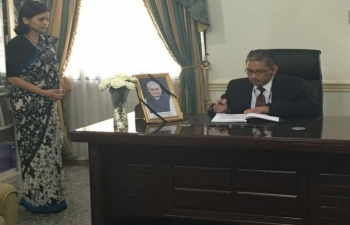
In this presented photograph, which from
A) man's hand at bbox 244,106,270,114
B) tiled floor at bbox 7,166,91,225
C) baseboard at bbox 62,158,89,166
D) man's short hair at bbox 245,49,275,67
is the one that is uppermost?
man's short hair at bbox 245,49,275,67

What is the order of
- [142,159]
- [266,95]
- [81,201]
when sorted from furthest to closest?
1. [81,201]
2. [266,95]
3. [142,159]

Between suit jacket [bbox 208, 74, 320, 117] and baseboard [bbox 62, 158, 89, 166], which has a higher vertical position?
suit jacket [bbox 208, 74, 320, 117]

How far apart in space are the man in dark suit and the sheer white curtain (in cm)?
132

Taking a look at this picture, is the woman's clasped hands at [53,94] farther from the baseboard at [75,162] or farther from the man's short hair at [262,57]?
the baseboard at [75,162]

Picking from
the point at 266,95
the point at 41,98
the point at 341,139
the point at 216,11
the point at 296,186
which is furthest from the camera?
the point at 216,11

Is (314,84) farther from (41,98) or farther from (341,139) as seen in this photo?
(41,98)

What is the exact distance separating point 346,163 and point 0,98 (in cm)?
301

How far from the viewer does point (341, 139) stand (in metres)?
2.07

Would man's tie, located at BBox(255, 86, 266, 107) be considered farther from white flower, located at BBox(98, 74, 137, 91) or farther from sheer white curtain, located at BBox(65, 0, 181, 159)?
sheer white curtain, located at BBox(65, 0, 181, 159)

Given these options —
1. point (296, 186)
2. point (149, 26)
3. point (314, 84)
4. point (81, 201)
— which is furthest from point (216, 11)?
point (296, 186)

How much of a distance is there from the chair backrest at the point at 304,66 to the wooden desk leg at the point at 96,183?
122 cm

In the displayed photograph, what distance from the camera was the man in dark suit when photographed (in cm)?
271

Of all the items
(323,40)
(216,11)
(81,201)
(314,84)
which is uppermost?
(216,11)

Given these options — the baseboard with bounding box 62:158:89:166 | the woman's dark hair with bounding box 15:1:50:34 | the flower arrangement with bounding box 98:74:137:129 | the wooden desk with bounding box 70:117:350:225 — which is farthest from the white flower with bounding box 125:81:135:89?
the baseboard with bounding box 62:158:89:166
